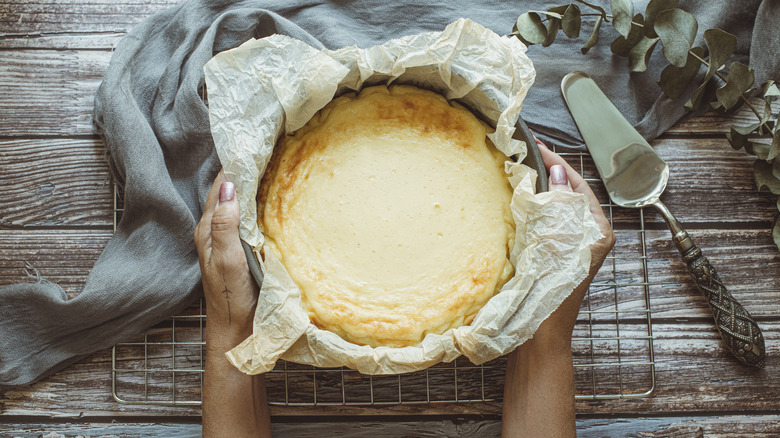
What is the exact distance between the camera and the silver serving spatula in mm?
938

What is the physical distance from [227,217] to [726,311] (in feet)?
2.84

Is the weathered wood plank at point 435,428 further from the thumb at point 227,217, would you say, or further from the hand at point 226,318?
the thumb at point 227,217

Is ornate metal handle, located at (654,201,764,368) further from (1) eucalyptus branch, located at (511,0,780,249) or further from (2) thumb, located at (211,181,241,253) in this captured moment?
(2) thumb, located at (211,181,241,253)

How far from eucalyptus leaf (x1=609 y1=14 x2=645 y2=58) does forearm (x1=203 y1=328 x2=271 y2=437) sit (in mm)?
823

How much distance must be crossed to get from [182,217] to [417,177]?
421 mm

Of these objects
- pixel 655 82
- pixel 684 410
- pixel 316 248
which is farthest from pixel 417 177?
pixel 684 410

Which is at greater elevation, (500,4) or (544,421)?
(500,4)

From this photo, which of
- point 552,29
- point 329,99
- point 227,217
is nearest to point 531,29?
point 552,29

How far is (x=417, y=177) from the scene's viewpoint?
2.67 feet

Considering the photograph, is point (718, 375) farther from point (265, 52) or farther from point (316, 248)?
point (265, 52)

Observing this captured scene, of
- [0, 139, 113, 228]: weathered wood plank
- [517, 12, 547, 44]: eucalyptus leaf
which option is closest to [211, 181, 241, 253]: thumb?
[0, 139, 113, 228]: weathered wood plank

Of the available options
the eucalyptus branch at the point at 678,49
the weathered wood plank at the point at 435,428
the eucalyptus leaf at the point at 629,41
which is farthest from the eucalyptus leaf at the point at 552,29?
the weathered wood plank at the point at 435,428

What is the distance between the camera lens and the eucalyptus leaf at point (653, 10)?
917 mm

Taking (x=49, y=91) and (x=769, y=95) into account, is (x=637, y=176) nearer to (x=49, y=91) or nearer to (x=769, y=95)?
(x=769, y=95)
